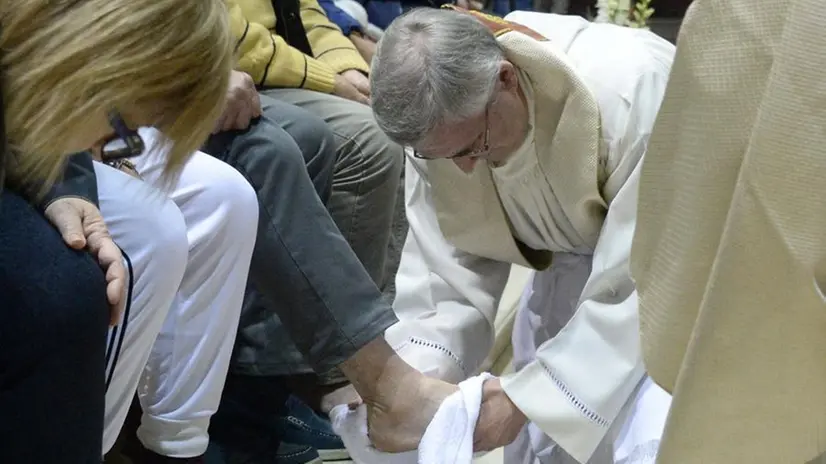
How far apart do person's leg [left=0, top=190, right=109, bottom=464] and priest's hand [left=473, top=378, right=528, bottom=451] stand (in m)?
0.51

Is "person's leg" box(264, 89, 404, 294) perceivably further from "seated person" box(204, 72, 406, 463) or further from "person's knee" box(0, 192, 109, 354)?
"person's knee" box(0, 192, 109, 354)

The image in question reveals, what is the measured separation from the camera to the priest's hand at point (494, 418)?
1.21 m

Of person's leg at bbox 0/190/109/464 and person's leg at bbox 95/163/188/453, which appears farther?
person's leg at bbox 95/163/188/453

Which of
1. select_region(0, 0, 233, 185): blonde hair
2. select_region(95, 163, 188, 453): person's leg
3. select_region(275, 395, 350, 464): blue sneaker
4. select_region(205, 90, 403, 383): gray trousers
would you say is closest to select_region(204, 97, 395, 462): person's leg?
select_region(205, 90, 403, 383): gray trousers

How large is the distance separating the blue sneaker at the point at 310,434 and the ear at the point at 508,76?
2.07 ft

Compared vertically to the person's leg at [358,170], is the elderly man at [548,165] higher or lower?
higher

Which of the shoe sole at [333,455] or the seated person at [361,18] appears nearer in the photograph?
the shoe sole at [333,455]

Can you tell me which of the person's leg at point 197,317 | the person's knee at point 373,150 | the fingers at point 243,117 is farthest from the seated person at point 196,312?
the person's knee at point 373,150

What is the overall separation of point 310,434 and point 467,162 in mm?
555

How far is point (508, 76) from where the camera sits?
119 centimetres

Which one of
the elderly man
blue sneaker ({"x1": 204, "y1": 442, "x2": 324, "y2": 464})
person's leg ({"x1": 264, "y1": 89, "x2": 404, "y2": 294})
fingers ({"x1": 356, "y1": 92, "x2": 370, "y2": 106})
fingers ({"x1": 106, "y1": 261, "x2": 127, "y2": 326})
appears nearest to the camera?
fingers ({"x1": 106, "y1": 261, "x2": 127, "y2": 326})

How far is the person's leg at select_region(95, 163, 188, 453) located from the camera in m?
1.05

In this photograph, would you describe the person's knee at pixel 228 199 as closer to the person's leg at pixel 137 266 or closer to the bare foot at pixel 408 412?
the person's leg at pixel 137 266

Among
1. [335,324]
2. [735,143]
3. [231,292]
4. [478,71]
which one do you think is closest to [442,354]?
[335,324]
